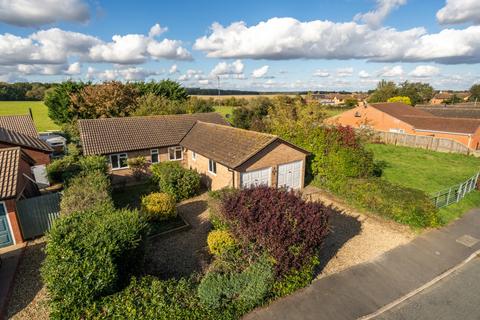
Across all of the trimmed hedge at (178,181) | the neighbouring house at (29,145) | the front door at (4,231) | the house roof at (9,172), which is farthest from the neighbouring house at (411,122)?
the neighbouring house at (29,145)

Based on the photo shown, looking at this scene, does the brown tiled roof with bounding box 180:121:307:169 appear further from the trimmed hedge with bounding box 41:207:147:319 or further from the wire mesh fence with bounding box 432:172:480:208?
the wire mesh fence with bounding box 432:172:480:208

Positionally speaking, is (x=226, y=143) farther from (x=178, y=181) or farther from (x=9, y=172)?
(x=9, y=172)

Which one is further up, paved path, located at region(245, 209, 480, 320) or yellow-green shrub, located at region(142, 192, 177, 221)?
yellow-green shrub, located at region(142, 192, 177, 221)

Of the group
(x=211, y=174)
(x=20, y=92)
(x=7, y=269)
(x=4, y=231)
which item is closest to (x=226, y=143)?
(x=211, y=174)

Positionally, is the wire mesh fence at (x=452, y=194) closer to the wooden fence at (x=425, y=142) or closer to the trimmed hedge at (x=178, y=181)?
the trimmed hedge at (x=178, y=181)

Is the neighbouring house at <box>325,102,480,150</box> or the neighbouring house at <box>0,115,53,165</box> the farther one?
A: the neighbouring house at <box>325,102,480,150</box>

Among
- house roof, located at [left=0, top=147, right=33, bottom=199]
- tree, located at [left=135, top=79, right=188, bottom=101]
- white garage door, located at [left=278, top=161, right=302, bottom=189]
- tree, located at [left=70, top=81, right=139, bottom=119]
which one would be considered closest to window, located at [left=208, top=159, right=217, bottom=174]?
white garage door, located at [left=278, top=161, right=302, bottom=189]
